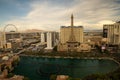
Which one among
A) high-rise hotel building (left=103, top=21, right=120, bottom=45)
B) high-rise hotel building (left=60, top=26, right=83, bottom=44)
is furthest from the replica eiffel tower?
high-rise hotel building (left=103, top=21, right=120, bottom=45)

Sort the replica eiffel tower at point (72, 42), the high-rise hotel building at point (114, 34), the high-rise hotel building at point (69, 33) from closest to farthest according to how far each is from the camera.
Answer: the replica eiffel tower at point (72, 42)
the high-rise hotel building at point (114, 34)
the high-rise hotel building at point (69, 33)

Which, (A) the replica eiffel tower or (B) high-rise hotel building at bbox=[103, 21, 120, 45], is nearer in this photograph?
(A) the replica eiffel tower

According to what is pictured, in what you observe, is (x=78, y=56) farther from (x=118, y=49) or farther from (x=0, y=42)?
(x=0, y=42)

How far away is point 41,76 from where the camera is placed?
559 centimetres

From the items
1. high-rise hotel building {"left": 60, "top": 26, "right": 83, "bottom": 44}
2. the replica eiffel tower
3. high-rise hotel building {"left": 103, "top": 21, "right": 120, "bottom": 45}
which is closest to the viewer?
the replica eiffel tower

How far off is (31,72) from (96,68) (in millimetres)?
2801

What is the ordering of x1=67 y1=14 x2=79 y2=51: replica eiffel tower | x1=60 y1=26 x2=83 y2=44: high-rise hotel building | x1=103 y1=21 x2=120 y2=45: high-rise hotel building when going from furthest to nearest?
x1=60 y1=26 x2=83 y2=44: high-rise hotel building
x1=103 y1=21 x2=120 y2=45: high-rise hotel building
x1=67 y1=14 x2=79 y2=51: replica eiffel tower

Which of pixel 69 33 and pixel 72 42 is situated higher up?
pixel 69 33

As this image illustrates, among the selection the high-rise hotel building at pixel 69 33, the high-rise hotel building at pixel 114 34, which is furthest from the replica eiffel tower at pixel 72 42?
the high-rise hotel building at pixel 114 34

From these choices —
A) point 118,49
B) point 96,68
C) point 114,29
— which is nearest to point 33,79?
point 96,68

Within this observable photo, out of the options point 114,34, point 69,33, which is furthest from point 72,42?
point 114,34

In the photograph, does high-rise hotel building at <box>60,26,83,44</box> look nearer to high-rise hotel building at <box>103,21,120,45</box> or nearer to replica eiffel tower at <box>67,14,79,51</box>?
replica eiffel tower at <box>67,14,79,51</box>

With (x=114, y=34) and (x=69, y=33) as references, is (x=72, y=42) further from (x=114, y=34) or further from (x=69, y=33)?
(x=114, y=34)

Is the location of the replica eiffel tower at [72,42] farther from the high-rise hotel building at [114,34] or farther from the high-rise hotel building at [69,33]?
the high-rise hotel building at [114,34]
